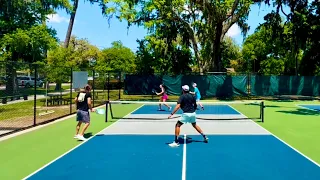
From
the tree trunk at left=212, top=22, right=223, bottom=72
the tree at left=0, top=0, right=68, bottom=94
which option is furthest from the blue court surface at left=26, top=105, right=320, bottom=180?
the tree trunk at left=212, top=22, right=223, bottom=72

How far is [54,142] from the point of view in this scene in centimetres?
1136

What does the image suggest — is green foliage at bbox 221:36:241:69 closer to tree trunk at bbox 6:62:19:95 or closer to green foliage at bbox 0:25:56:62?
green foliage at bbox 0:25:56:62

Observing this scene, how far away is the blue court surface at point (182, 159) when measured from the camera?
24.8 ft

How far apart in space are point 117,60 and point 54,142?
41.7 m

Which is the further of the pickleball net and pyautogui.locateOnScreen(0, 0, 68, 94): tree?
pyautogui.locateOnScreen(0, 0, 68, 94): tree

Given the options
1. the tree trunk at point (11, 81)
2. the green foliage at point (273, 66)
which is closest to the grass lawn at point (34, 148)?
the tree trunk at point (11, 81)

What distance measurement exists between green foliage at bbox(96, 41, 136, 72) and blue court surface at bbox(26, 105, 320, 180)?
37159mm

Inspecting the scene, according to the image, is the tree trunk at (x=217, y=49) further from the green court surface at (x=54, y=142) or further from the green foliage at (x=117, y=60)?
the green foliage at (x=117, y=60)

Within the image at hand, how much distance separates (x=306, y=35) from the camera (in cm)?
3456

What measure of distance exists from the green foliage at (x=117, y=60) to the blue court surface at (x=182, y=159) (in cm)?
3716

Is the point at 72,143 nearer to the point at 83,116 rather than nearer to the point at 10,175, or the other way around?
the point at 83,116

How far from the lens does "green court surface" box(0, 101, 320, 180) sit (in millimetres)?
8484

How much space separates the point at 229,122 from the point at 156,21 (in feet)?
58.5

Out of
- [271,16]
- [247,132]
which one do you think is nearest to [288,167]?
[247,132]
